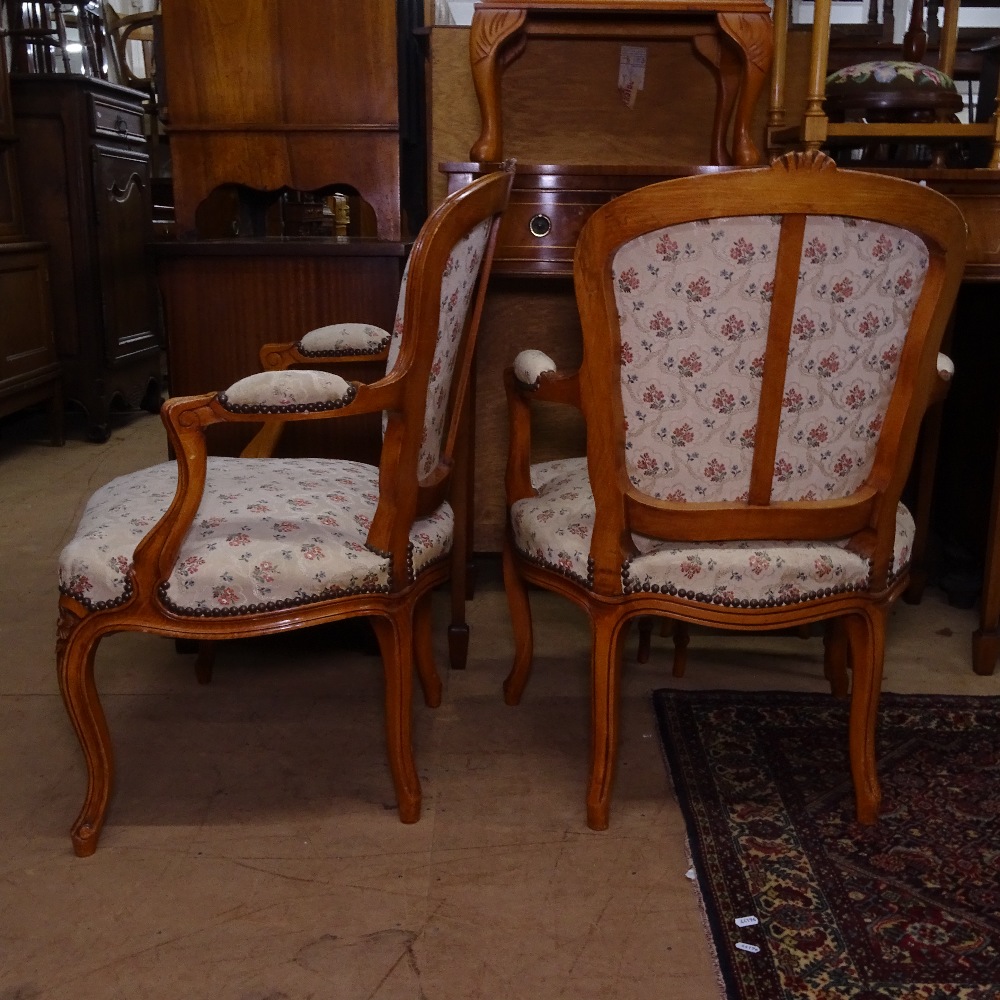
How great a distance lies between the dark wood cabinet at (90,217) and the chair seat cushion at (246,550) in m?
2.60

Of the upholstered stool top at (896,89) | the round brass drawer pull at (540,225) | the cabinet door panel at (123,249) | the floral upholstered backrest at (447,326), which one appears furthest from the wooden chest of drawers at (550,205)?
the cabinet door panel at (123,249)

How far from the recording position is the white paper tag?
248cm

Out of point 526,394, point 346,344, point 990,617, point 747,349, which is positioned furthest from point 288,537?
point 990,617

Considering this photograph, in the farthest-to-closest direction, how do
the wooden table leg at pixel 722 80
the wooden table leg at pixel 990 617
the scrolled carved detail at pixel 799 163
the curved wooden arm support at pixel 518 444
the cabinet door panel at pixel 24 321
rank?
the cabinet door panel at pixel 24 321, the wooden table leg at pixel 722 80, the wooden table leg at pixel 990 617, the curved wooden arm support at pixel 518 444, the scrolled carved detail at pixel 799 163

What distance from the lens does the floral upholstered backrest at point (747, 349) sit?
1323mm

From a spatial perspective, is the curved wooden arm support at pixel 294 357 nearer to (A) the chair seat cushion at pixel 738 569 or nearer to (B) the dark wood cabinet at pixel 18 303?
(A) the chair seat cushion at pixel 738 569

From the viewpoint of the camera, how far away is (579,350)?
261 centimetres

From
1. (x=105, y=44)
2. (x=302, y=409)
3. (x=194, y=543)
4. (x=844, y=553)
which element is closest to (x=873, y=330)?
(x=844, y=553)

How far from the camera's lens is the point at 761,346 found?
1.37 m

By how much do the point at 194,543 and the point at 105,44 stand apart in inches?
155

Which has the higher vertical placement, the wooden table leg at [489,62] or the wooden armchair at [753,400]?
the wooden table leg at [489,62]

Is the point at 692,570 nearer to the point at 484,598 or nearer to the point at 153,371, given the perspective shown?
the point at 484,598

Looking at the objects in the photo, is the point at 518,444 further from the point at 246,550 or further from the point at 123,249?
the point at 123,249

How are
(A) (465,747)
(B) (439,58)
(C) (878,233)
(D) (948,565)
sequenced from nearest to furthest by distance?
(C) (878,233)
(A) (465,747)
(B) (439,58)
(D) (948,565)
